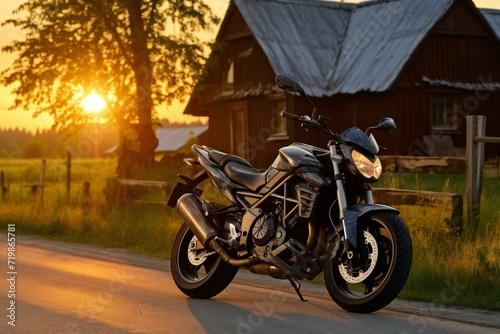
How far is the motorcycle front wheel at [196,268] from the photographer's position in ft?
27.8

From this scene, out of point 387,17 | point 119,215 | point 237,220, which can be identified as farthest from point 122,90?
point 237,220

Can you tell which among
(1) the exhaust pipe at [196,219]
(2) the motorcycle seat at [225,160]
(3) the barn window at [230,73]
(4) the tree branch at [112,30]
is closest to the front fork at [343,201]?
(2) the motorcycle seat at [225,160]

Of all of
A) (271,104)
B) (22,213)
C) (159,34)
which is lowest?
(22,213)

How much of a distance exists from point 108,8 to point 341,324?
1061 inches

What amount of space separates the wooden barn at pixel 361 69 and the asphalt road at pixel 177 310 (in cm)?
1990

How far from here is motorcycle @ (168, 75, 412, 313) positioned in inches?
287

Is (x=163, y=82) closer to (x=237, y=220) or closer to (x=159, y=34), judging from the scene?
(x=159, y=34)

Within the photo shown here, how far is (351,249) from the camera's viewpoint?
7.28 m

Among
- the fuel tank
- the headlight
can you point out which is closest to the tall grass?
the headlight

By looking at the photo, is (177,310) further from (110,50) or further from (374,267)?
(110,50)

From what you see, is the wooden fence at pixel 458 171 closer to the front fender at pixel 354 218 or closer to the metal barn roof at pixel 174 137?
the front fender at pixel 354 218

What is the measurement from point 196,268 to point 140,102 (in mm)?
24513

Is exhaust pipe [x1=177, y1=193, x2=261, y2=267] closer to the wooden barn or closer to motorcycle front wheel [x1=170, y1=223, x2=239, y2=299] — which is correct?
motorcycle front wheel [x1=170, y1=223, x2=239, y2=299]

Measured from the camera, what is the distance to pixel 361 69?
3030 cm
